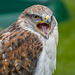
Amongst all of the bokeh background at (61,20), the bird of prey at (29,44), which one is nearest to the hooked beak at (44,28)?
the bird of prey at (29,44)

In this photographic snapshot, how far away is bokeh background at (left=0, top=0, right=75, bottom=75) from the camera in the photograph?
363cm

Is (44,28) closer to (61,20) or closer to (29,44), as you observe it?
(29,44)

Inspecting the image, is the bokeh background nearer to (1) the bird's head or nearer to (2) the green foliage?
(2) the green foliage

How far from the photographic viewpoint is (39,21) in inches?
94.1

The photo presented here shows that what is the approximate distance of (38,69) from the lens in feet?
7.82

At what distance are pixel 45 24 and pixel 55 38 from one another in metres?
0.35

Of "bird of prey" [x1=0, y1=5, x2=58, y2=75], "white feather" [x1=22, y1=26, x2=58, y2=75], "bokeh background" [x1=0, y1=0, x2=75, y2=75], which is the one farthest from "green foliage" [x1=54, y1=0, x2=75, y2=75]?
"bird of prey" [x1=0, y1=5, x2=58, y2=75]

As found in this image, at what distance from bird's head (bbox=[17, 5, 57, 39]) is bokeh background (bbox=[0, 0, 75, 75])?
1.09 metres

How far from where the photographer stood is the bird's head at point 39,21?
2.36 meters

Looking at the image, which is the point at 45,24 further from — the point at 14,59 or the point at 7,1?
the point at 7,1

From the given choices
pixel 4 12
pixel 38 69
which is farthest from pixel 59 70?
pixel 38 69

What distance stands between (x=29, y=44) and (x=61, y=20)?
210 centimetres

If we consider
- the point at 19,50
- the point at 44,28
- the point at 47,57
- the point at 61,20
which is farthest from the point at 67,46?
the point at 19,50

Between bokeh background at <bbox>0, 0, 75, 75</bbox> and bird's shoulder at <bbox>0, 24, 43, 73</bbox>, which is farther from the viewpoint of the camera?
bokeh background at <bbox>0, 0, 75, 75</bbox>
